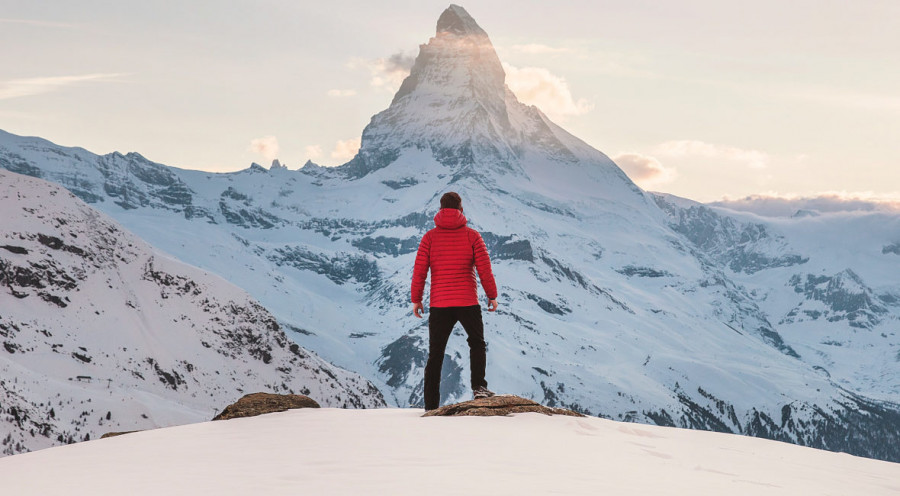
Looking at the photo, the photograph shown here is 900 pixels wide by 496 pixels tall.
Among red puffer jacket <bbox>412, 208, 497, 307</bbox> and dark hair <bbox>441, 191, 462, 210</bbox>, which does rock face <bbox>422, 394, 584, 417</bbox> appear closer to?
red puffer jacket <bbox>412, 208, 497, 307</bbox>

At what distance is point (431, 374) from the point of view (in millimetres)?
17734

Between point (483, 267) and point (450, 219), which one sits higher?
point (450, 219)

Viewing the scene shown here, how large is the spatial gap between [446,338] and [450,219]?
2.36m

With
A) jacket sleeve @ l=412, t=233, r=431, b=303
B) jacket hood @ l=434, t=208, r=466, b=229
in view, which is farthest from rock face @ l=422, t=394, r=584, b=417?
jacket hood @ l=434, t=208, r=466, b=229

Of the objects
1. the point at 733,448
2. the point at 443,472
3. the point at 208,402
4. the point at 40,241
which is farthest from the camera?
the point at 40,241

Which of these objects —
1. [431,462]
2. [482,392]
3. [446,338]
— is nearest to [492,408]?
[482,392]

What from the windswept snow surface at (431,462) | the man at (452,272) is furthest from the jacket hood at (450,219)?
the windswept snow surface at (431,462)

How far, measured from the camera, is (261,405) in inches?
745

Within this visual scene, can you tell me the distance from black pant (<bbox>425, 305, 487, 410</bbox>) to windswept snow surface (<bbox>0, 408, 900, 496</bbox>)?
1313mm

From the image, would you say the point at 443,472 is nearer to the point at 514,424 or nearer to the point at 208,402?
the point at 514,424

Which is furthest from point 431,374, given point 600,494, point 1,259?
point 1,259

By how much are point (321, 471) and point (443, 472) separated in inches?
62.0

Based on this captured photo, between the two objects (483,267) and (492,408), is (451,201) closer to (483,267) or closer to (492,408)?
(483,267)

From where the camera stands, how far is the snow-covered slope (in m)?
77.4
